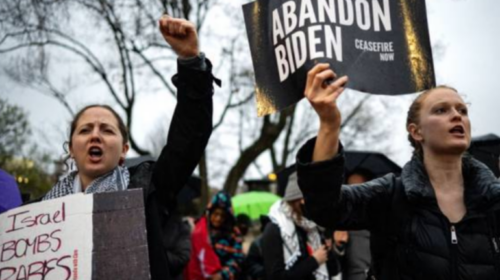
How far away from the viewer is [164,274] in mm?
1768

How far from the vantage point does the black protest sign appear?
70.9 inches

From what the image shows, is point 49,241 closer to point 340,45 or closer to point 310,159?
point 310,159

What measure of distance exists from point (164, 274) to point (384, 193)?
898 mm

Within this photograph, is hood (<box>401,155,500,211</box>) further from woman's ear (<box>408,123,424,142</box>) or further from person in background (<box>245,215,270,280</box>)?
person in background (<box>245,215,270,280</box>)

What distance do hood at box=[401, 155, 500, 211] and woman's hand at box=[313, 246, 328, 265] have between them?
1.64 meters

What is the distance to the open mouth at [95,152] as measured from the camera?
6.35 ft

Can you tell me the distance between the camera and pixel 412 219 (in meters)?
1.86

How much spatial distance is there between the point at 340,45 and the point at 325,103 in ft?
1.05

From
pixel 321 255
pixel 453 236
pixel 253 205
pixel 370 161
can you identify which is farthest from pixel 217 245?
pixel 253 205

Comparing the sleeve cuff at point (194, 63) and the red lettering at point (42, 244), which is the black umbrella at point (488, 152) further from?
the red lettering at point (42, 244)

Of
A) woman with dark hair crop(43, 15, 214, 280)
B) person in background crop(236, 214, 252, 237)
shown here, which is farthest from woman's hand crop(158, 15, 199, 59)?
person in background crop(236, 214, 252, 237)

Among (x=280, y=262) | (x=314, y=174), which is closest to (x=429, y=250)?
(x=314, y=174)

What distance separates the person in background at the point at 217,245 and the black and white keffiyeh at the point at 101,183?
303 cm

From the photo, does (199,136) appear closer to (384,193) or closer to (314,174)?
(314,174)
